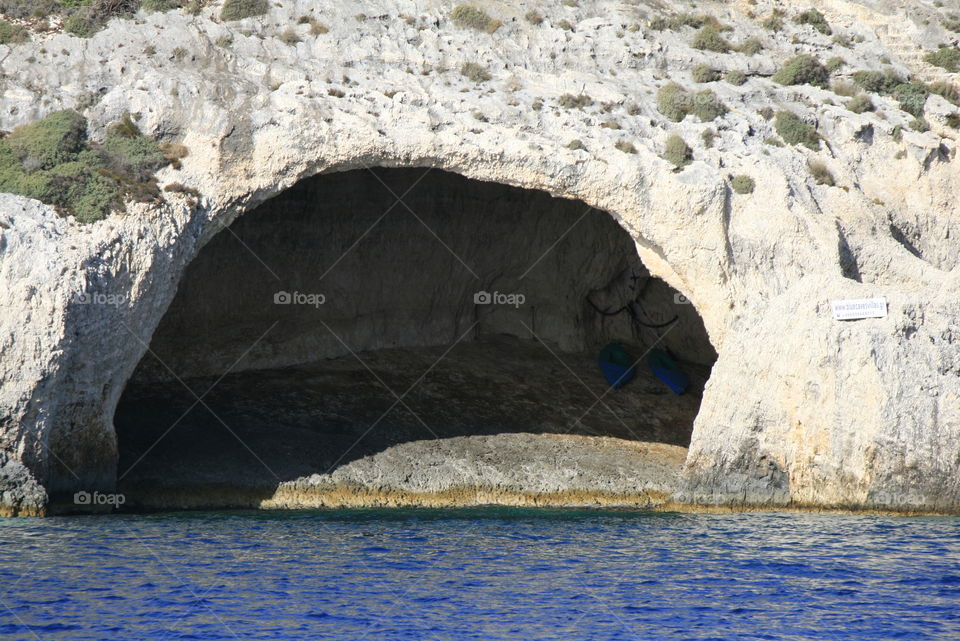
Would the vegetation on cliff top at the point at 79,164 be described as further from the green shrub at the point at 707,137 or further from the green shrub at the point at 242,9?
the green shrub at the point at 707,137

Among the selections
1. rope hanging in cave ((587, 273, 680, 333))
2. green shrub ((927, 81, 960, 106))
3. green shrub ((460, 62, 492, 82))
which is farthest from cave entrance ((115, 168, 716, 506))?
green shrub ((927, 81, 960, 106))

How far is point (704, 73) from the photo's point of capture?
98.3 ft

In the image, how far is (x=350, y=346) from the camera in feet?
111

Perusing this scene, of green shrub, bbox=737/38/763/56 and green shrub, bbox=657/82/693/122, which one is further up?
green shrub, bbox=737/38/763/56

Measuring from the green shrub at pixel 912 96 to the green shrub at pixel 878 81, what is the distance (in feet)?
0.69

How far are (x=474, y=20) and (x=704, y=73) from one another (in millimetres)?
6302

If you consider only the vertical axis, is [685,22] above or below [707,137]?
above

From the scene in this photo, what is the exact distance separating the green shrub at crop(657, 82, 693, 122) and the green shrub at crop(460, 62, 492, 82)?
446 cm

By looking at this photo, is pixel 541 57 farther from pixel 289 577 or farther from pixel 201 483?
pixel 289 577

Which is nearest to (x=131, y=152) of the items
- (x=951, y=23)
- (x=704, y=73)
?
(x=704, y=73)

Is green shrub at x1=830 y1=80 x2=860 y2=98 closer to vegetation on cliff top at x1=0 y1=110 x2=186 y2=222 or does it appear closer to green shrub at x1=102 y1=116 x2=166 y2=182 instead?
vegetation on cliff top at x1=0 y1=110 x2=186 y2=222

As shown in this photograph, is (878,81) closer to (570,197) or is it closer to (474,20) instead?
(570,197)

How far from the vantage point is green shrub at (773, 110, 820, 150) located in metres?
28.5

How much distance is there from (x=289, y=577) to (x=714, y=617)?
6.84m
